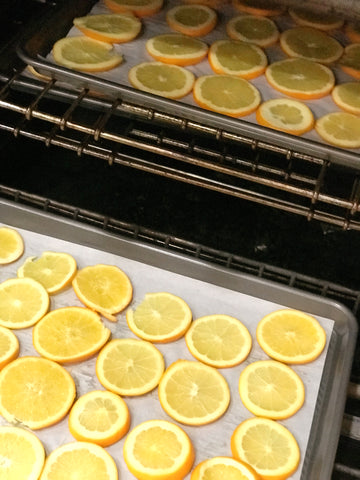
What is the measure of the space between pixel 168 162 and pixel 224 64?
87cm

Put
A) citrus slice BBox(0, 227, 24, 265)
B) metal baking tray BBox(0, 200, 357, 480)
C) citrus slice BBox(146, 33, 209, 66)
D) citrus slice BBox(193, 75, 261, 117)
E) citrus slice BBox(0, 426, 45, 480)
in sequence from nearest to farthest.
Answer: citrus slice BBox(0, 426, 45, 480), metal baking tray BBox(0, 200, 357, 480), citrus slice BBox(193, 75, 261, 117), citrus slice BBox(146, 33, 209, 66), citrus slice BBox(0, 227, 24, 265)

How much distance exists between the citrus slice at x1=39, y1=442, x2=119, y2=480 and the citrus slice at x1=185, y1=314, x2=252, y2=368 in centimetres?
37

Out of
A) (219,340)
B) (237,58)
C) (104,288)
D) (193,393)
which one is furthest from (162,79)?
(193,393)

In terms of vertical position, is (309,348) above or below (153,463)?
above

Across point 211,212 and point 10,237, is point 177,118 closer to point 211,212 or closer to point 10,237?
point 10,237

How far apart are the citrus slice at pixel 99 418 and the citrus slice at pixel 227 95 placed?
780 mm

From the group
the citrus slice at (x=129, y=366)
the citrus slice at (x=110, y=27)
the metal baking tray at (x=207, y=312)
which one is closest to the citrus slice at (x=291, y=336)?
the metal baking tray at (x=207, y=312)

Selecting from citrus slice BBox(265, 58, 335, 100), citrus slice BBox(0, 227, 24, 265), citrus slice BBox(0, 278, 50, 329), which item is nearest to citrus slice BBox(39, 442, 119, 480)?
citrus slice BBox(0, 278, 50, 329)

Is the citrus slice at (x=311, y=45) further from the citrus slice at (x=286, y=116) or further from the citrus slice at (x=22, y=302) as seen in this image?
the citrus slice at (x=22, y=302)

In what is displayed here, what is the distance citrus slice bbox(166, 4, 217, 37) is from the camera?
1755mm

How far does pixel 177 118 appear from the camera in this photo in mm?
1511

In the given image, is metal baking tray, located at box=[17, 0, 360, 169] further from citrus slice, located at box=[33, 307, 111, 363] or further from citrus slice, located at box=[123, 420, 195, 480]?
citrus slice, located at box=[123, 420, 195, 480]

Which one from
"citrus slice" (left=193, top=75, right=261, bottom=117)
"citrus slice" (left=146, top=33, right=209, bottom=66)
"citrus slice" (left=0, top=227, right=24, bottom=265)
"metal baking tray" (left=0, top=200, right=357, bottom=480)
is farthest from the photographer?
"citrus slice" (left=0, top=227, right=24, bottom=265)

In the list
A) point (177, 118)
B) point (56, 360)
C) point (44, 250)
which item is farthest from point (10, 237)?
point (177, 118)
